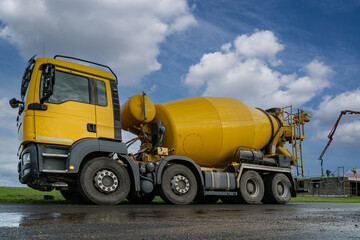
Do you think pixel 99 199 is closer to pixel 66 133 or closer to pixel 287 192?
pixel 66 133

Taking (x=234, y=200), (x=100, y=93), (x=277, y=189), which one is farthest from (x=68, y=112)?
(x=277, y=189)

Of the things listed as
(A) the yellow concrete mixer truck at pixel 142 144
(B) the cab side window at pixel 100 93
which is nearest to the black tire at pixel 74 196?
(A) the yellow concrete mixer truck at pixel 142 144

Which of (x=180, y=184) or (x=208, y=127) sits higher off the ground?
(x=208, y=127)

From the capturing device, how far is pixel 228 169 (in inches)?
432

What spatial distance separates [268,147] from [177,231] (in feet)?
31.8

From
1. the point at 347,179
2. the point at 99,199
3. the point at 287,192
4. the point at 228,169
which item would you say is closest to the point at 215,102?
the point at 228,169

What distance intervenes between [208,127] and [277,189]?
11.8 feet

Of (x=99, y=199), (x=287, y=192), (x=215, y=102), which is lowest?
(x=287, y=192)

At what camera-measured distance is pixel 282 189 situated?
12.1 metres

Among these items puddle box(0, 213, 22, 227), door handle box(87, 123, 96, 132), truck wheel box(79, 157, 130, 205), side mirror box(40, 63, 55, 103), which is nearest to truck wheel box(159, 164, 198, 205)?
truck wheel box(79, 157, 130, 205)

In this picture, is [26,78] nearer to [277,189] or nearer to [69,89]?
[69,89]

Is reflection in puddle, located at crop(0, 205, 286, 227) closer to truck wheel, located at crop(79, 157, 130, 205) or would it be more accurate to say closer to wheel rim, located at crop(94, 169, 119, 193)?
truck wheel, located at crop(79, 157, 130, 205)

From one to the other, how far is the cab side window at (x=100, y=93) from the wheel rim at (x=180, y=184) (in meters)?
2.77

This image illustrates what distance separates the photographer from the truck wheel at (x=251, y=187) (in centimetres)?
1072
